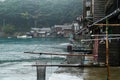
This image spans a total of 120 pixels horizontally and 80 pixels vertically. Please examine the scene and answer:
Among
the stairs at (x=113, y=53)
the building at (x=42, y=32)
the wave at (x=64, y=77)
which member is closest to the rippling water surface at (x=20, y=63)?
the stairs at (x=113, y=53)

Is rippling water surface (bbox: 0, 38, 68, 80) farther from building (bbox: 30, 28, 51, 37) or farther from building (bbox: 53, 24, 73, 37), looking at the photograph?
building (bbox: 30, 28, 51, 37)

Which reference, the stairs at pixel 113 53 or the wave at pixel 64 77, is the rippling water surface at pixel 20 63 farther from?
the wave at pixel 64 77

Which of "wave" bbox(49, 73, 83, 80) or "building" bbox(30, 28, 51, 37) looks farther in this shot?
"building" bbox(30, 28, 51, 37)

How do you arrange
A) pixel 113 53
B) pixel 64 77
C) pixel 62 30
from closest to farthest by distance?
pixel 64 77 < pixel 113 53 < pixel 62 30

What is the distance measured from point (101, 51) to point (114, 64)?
1.56 metres

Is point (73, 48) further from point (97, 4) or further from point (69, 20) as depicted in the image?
point (69, 20)

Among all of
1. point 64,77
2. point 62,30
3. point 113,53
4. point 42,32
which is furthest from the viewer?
point 42,32

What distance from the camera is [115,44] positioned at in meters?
26.8

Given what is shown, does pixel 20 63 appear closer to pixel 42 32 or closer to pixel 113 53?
pixel 113 53

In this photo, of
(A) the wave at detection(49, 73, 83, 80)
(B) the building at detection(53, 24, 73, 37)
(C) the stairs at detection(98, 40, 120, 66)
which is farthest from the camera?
Answer: (B) the building at detection(53, 24, 73, 37)

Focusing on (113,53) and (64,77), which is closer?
(64,77)

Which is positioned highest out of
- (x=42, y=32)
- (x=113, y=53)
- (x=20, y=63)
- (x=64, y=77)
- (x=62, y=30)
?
(x=113, y=53)

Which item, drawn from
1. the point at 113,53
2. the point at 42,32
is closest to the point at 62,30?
the point at 42,32

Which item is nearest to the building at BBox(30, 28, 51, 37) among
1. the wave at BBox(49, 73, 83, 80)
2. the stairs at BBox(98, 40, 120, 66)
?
the stairs at BBox(98, 40, 120, 66)
